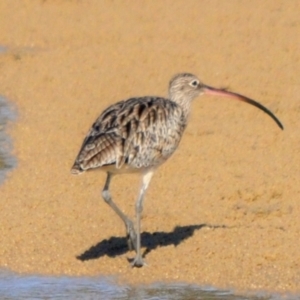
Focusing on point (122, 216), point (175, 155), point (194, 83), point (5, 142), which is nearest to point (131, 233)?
point (122, 216)

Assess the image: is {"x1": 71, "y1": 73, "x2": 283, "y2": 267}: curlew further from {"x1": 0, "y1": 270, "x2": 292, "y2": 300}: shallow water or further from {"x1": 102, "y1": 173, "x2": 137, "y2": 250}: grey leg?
{"x1": 0, "y1": 270, "x2": 292, "y2": 300}: shallow water

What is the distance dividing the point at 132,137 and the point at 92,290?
1303 mm

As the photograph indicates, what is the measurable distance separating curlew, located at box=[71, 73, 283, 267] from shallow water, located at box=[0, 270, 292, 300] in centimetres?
48

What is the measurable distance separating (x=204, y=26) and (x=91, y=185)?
1018 cm

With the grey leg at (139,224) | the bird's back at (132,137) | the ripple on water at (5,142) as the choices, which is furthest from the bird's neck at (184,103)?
the ripple on water at (5,142)

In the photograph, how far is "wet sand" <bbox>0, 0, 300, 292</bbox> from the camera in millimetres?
9930

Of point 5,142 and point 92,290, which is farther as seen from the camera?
point 5,142

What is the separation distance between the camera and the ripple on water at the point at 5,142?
42.3 ft

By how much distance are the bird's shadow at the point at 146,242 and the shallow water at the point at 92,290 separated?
0.56 meters

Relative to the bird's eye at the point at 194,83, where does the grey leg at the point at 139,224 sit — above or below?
below

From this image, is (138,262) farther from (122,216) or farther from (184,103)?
(184,103)

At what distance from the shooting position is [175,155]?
13.1m

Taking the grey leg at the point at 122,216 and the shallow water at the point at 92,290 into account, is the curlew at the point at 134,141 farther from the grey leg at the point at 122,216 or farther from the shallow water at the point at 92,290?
the shallow water at the point at 92,290

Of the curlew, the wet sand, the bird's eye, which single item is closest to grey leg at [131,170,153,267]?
the curlew
